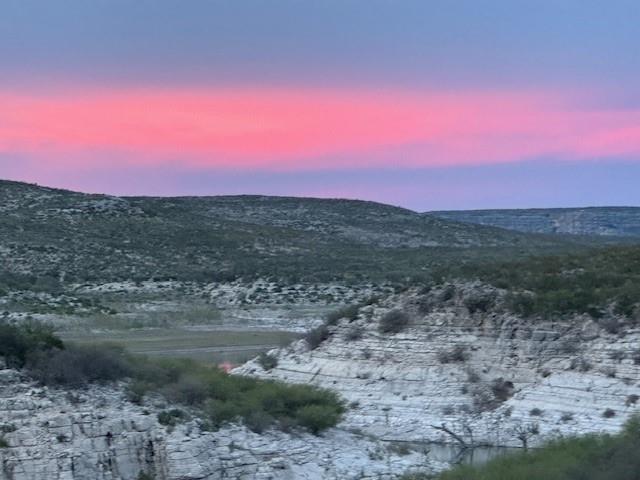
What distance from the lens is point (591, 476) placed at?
65.9 feet

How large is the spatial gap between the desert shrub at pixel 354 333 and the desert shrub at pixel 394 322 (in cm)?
56

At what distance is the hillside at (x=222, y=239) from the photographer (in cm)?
7600

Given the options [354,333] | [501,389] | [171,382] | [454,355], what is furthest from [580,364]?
[171,382]

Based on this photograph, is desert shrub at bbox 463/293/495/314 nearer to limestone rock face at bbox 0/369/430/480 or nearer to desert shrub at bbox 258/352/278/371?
desert shrub at bbox 258/352/278/371

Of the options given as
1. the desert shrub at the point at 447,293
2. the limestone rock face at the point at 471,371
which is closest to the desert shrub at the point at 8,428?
the limestone rock face at the point at 471,371

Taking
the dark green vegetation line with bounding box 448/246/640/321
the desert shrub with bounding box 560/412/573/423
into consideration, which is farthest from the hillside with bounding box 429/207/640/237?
the desert shrub with bounding box 560/412/573/423

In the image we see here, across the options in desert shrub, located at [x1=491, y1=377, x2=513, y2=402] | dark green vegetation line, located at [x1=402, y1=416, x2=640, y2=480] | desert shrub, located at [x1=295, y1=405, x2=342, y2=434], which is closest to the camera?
dark green vegetation line, located at [x1=402, y1=416, x2=640, y2=480]

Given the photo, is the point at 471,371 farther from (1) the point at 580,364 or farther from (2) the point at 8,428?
(2) the point at 8,428

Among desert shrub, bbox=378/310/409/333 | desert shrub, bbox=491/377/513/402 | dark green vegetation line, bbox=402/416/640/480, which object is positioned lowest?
desert shrub, bbox=491/377/513/402

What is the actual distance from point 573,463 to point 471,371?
1344 cm

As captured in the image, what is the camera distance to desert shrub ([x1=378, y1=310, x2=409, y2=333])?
3753cm

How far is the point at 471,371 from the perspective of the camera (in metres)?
34.8

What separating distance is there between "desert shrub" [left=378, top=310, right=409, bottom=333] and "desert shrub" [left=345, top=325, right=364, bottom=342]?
1.84ft

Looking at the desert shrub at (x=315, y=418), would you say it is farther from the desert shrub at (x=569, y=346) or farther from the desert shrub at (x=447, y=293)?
the desert shrub at (x=447, y=293)
